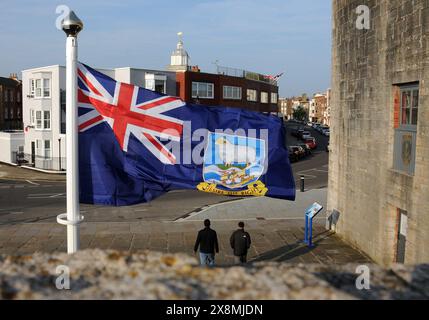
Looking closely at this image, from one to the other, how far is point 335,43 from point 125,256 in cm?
1422

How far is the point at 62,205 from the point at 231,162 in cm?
1586

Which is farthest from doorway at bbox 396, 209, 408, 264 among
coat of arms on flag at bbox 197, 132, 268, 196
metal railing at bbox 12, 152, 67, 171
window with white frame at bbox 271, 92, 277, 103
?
window with white frame at bbox 271, 92, 277, 103

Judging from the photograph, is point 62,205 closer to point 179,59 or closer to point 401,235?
point 401,235

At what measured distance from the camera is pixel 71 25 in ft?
22.6

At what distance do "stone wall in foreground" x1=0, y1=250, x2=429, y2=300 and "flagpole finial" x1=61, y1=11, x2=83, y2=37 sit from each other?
423 centimetres

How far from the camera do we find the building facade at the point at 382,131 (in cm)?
1053

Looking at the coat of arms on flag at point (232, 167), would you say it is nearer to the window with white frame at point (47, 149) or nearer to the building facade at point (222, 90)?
the building facade at point (222, 90)

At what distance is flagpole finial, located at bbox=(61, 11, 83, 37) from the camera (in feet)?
22.5

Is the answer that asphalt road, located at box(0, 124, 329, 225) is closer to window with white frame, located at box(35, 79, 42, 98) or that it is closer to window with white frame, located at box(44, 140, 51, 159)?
window with white frame, located at box(44, 140, 51, 159)

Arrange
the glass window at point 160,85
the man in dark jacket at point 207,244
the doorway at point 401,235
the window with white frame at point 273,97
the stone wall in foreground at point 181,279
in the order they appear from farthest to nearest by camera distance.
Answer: the window with white frame at point 273,97 < the glass window at point 160,85 < the doorway at point 401,235 < the man in dark jacket at point 207,244 < the stone wall in foreground at point 181,279

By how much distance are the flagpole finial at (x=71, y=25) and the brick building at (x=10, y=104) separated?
229ft

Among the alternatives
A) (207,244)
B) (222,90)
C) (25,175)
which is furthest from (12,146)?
(207,244)

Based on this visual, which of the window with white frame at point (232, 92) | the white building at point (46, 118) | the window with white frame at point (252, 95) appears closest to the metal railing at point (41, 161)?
the white building at point (46, 118)

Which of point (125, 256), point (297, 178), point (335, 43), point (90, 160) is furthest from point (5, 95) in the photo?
point (125, 256)
